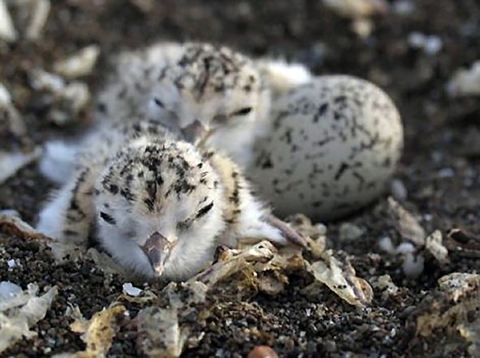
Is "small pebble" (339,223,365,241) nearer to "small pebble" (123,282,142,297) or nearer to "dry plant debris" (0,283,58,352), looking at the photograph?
"small pebble" (123,282,142,297)

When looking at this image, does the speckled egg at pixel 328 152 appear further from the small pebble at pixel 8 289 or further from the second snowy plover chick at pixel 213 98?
the small pebble at pixel 8 289

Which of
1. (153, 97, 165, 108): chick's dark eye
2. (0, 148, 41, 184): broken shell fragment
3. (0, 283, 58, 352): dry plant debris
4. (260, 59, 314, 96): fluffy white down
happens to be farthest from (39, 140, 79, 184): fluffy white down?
(0, 283, 58, 352): dry plant debris

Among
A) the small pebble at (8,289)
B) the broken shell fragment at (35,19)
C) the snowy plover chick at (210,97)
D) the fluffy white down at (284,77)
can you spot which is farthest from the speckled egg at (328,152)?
the broken shell fragment at (35,19)

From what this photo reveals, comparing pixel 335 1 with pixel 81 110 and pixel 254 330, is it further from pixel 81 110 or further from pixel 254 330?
pixel 254 330

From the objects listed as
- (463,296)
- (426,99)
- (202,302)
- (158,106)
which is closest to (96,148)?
(158,106)

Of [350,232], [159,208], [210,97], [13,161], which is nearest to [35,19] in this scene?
[13,161]

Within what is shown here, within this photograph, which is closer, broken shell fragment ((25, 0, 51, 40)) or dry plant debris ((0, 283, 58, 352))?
dry plant debris ((0, 283, 58, 352))
